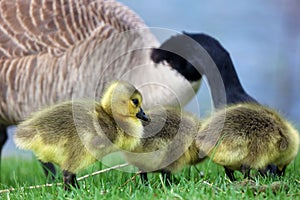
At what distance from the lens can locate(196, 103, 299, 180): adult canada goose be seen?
323 centimetres

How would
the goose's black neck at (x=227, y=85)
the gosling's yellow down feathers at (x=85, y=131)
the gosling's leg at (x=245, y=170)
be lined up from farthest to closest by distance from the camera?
the goose's black neck at (x=227, y=85), the gosling's leg at (x=245, y=170), the gosling's yellow down feathers at (x=85, y=131)

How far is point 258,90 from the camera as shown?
1201 centimetres

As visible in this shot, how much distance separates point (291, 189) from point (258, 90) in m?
9.05

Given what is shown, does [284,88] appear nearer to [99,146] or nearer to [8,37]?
[8,37]

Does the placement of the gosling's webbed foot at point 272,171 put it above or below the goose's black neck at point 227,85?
below

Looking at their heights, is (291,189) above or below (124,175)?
above

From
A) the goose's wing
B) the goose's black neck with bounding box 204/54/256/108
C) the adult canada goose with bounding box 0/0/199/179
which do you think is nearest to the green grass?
the goose's black neck with bounding box 204/54/256/108

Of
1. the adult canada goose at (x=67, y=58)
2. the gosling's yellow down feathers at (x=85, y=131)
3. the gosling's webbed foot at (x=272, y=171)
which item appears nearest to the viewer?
the gosling's yellow down feathers at (x=85, y=131)

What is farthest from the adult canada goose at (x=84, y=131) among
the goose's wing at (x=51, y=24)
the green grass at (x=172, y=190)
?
the goose's wing at (x=51, y=24)

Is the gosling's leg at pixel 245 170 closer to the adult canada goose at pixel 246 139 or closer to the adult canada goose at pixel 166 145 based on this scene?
the adult canada goose at pixel 246 139

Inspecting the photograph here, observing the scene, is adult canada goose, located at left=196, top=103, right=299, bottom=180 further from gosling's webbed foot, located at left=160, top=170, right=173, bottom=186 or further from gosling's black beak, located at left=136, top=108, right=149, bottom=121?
gosling's black beak, located at left=136, top=108, right=149, bottom=121

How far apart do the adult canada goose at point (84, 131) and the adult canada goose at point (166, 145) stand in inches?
3.0

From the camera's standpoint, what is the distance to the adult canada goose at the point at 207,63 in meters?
3.93

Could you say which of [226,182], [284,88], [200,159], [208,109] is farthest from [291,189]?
[284,88]
